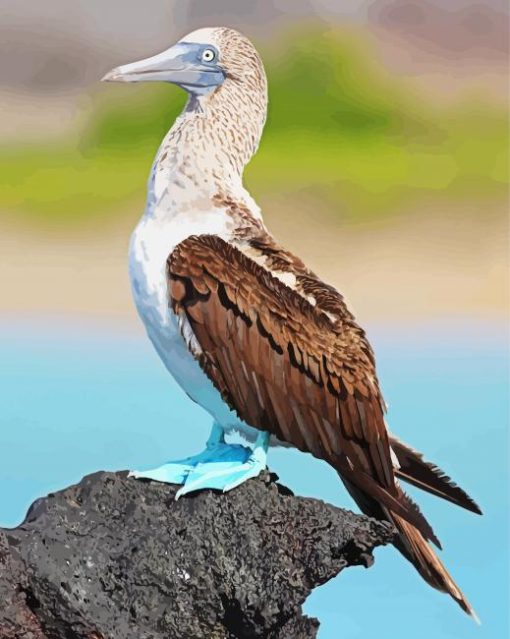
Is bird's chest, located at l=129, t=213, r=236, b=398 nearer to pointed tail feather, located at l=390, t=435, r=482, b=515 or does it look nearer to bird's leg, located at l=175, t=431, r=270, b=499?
bird's leg, located at l=175, t=431, r=270, b=499

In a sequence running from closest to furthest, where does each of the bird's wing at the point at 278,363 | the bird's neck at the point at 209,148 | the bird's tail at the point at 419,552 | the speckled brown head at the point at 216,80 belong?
the bird's wing at the point at 278,363 → the bird's tail at the point at 419,552 → the bird's neck at the point at 209,148 → the speckled brown head at the point at 216,80

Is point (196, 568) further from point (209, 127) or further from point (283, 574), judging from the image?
point (209, 127)

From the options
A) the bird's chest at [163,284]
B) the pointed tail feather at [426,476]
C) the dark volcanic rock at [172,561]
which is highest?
the bird's chest at [163,284]

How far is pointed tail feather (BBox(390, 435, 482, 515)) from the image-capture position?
4500 mm

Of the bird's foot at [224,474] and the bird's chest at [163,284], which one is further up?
the bird's chest at [163,284]

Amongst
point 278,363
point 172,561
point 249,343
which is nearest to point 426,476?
point 278,363

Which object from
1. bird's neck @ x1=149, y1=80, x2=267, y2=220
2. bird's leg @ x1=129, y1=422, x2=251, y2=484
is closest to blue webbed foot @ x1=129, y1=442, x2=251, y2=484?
bird's leg @ x1=129, y1=422, x2=251, y2=484

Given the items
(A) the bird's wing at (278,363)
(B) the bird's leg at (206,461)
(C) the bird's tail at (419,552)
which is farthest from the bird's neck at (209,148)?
(C) the bird's tail at (419,552)

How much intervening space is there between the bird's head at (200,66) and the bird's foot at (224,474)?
4.65 ft

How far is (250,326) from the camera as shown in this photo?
165 inches

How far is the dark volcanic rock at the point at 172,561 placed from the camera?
3992 mm

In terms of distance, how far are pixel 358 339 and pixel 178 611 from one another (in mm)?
1145

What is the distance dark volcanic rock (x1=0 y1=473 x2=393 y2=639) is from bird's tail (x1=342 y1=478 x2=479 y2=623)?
0.11m

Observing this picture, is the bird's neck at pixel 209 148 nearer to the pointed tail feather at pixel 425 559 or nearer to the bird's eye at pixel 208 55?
the bird's eye at pixel 208 55
